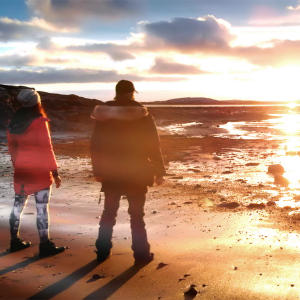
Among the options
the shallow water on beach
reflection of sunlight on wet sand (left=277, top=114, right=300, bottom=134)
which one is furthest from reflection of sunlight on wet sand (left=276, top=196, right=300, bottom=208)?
reflection of sunlight on wet sand (left=277, top=114, right=300, bottom=134)

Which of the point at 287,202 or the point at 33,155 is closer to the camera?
the point at 33,155

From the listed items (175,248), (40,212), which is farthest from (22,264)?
(175,248)

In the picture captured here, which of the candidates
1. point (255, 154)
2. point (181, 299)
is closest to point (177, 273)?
point (181, 299)

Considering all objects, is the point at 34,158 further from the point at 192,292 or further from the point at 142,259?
the point at 192,292

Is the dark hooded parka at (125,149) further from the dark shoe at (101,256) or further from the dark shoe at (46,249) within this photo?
the dark shoe at (46,249)

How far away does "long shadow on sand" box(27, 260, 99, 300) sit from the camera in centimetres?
364

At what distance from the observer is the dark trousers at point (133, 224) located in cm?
440

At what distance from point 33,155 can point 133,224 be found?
1.32 m

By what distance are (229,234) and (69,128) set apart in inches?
920

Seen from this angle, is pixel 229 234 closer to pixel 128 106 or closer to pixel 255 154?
pixel 128 106

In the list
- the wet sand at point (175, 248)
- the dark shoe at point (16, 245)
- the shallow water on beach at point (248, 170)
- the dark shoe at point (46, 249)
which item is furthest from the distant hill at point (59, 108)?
Result: the dark shoe at point (46, 249)

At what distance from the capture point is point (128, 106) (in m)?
4.30

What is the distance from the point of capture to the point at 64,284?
3.87m

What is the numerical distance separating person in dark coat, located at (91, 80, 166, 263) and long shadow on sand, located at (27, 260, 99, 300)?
8.8 inches
